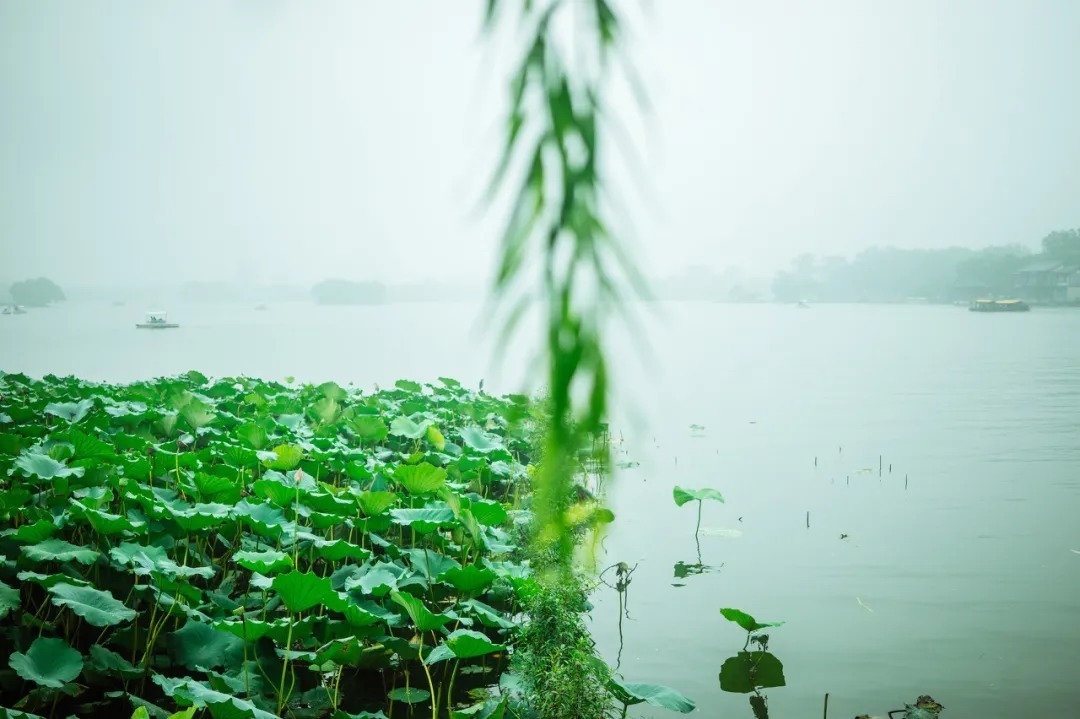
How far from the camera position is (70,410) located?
460cm

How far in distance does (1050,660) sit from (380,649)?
2.29 metres

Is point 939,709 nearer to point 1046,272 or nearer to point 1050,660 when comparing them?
point 1050,660

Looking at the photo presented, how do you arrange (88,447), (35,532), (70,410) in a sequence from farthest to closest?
(70,410) < (88,447) < (35,532)

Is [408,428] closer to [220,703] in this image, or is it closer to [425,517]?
[425,517]

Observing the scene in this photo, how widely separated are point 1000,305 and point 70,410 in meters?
38.0

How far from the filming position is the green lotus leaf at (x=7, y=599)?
78.4 inches

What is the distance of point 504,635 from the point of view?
253 cm

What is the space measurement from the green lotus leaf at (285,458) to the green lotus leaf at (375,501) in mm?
605

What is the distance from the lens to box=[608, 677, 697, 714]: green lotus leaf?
6.62 ft

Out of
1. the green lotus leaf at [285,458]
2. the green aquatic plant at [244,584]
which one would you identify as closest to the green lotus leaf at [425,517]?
the green aquatic plant at [244,584]

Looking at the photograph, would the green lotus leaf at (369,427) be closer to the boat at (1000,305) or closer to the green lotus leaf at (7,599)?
the green lotus leaf at (7,599)

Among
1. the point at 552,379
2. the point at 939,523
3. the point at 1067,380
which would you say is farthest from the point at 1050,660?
the point at 1067,380

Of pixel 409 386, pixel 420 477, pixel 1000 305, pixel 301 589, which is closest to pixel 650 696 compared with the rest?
pixel 301 589

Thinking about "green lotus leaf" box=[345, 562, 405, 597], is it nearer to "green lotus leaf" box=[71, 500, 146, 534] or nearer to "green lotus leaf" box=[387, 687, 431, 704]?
"green lotus leaf" box=[387, 687, 431, 704]
